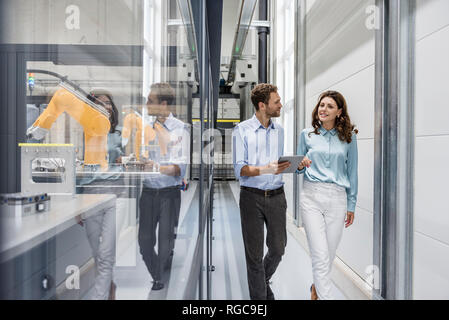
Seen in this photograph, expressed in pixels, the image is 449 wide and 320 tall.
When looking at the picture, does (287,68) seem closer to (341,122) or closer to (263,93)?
(263,93)

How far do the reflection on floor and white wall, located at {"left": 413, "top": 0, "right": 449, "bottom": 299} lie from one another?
97cm

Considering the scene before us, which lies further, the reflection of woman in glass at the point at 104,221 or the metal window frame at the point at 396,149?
the metal window frame at the point at 396,149

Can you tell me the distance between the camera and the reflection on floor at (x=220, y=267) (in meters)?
0.42

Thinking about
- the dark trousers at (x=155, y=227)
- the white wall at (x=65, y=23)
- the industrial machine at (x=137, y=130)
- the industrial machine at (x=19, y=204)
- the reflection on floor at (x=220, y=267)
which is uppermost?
the white wall at (x=65, y=23)

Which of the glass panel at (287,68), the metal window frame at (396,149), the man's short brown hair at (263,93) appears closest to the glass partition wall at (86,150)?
the man's short brown hair at (263,93)

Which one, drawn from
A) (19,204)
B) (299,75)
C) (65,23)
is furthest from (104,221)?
(299,75)

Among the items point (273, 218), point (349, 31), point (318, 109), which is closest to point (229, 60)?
point (349, 31)

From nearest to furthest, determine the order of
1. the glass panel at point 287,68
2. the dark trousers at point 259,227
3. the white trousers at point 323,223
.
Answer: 1. the white trousers at point 323,223
2. the dark trousers at point 259,227
3. the glass panel at point 287,68

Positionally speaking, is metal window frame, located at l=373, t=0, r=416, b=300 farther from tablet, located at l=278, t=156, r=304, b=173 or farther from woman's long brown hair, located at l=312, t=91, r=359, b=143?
tablet, located at l=278, t=156, r=304, b=173

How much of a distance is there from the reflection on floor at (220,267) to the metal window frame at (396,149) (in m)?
0.77

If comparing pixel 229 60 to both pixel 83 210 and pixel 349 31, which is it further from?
pixel 83 210

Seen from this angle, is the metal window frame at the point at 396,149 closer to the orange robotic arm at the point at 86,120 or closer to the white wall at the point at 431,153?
the white wall at the point at 431,153

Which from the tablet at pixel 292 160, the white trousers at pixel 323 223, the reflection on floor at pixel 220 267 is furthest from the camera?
the white trousers at pixel 323 223

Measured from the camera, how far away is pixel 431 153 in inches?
65.0
